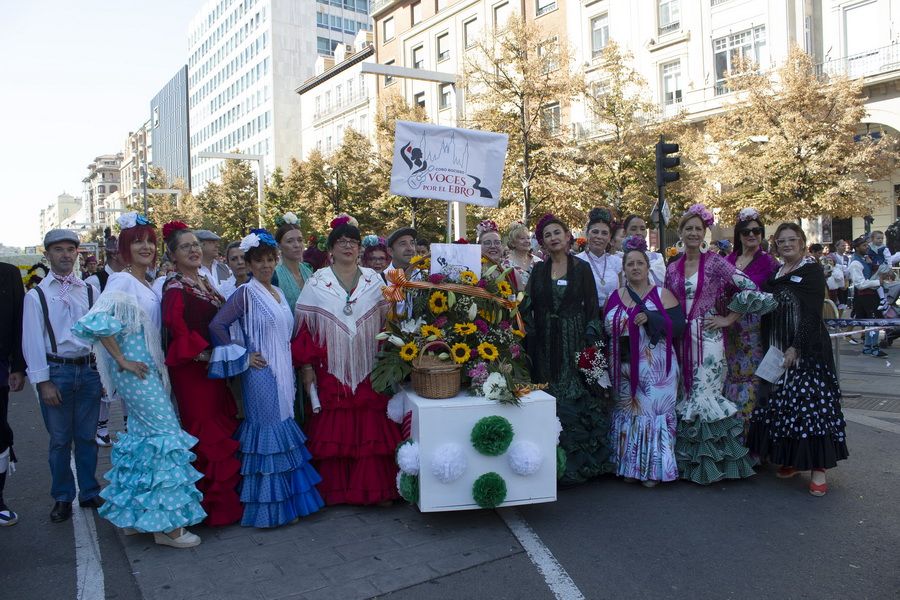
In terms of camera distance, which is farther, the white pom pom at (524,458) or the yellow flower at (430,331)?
the yellow flower at (430,331)

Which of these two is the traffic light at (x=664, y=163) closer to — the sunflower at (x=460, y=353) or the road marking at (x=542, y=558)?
the sunflower at (x=460, y=353)

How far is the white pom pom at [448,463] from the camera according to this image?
14.3ft

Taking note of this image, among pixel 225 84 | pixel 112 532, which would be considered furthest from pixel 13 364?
pixel 225 84

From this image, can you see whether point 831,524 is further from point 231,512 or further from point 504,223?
point 504,223

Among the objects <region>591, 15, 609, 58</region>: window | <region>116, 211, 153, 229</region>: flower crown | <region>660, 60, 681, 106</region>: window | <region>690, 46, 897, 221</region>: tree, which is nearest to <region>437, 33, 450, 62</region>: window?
<region>591, 15, 609, 58</region>: window

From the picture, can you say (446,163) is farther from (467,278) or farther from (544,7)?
(544,7)

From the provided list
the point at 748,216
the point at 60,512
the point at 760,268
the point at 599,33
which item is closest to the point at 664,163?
the point at 748,216

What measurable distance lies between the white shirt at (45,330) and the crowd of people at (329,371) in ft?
0.04

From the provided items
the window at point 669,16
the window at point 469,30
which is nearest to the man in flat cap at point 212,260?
the window at point 669,16

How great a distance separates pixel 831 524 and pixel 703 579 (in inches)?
52.1

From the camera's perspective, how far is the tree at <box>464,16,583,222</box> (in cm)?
2062

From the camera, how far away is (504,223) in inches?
862

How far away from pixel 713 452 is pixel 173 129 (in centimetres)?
10760

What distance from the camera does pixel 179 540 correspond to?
14.2 ft
